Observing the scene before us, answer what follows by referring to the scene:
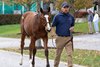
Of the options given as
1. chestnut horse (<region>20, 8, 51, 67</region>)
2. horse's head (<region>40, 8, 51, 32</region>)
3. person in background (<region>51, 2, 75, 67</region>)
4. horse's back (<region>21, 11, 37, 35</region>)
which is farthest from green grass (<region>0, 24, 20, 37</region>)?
person in background (<region>51, 2, 75, 67</region>)

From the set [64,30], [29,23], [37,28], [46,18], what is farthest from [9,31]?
[64,30]

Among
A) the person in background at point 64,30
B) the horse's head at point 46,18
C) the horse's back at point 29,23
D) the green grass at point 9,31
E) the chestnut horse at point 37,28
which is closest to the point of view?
the person in background at point 64,30

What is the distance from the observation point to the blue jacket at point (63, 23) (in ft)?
34.9

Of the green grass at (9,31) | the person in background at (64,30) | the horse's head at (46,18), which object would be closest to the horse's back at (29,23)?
the horse's head at (46,18)

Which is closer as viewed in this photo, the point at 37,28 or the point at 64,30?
the point at 64,30

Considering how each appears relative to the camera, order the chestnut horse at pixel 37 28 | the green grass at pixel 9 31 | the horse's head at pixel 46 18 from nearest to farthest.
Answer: the horse's head at pixel 46 18 → the chestnut horse at pixel 37 28 → the green grass at pixel 9 31

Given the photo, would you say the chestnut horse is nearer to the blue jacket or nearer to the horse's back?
the horse's back

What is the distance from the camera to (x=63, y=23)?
420 inches

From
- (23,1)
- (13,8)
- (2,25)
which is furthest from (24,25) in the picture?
(13,8)

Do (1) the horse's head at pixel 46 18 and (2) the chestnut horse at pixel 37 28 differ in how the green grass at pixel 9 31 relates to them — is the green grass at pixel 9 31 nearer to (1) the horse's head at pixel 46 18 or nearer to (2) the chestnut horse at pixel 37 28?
(2) the chestnut horse at pixel 37 28

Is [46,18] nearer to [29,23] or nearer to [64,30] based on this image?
[64,30]

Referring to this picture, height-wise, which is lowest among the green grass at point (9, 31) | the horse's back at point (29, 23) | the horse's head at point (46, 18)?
the green grass at point (9, 31)

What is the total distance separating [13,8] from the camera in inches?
2255

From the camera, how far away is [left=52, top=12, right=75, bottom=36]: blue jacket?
34.9ft
